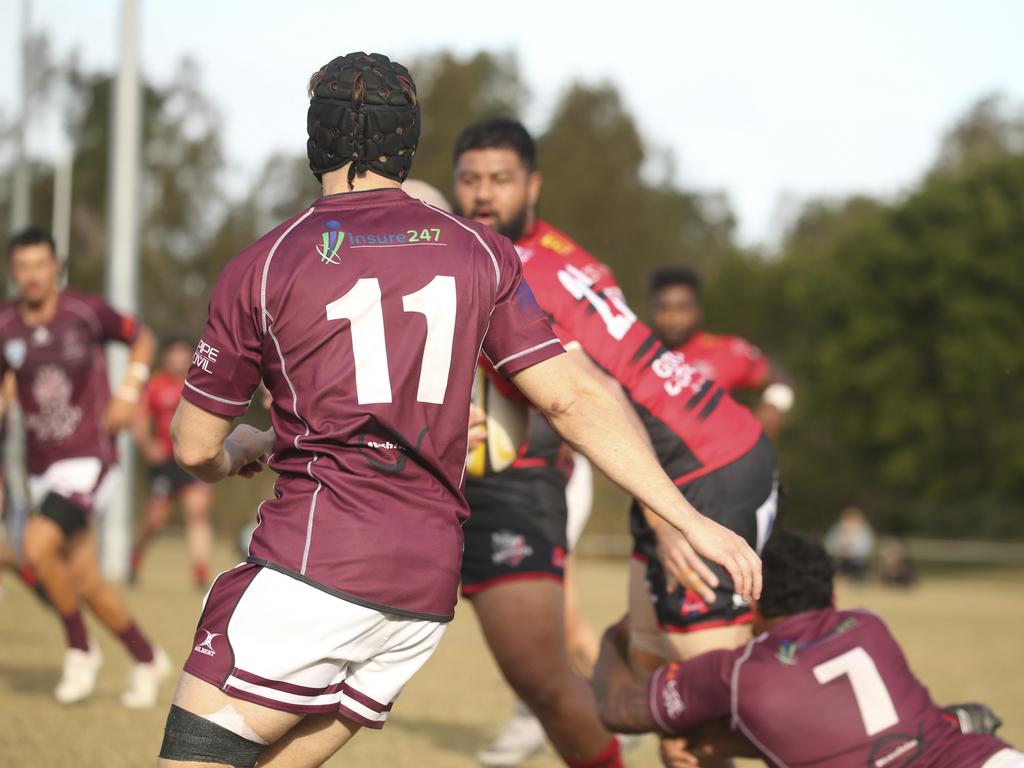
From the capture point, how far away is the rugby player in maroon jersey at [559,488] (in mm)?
4781

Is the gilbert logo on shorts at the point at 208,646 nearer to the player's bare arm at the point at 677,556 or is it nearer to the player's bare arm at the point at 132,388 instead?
the player's bare arm at the point at 677,556

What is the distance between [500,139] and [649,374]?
Answer: 1.31 meters

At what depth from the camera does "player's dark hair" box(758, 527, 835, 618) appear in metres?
4.53

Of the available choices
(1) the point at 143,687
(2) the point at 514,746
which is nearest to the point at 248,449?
(2) the point at 514,746

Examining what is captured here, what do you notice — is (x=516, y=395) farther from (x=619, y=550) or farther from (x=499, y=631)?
(x=619, y=550)

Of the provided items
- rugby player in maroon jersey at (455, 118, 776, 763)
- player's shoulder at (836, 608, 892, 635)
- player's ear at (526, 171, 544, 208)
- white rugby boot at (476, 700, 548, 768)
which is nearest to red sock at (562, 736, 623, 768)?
rugby player in maroon jersey at (455, 118, 776, 763)

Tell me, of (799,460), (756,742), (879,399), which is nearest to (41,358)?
(756,742)

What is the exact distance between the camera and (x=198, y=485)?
16.2 metres

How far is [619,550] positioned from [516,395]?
24.6 m

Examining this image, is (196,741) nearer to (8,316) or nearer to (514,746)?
(514,746)

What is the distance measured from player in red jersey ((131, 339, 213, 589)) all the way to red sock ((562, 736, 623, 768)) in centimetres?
1070

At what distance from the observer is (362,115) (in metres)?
3.18

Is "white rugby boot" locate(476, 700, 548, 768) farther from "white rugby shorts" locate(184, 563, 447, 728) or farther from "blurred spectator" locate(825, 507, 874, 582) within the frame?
"blurred spectator" locate(825, 507, 874, 582)

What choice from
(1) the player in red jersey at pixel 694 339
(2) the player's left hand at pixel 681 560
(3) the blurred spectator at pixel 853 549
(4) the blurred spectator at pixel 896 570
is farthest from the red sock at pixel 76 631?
(3) the blurred spectator at pixel 853 549
